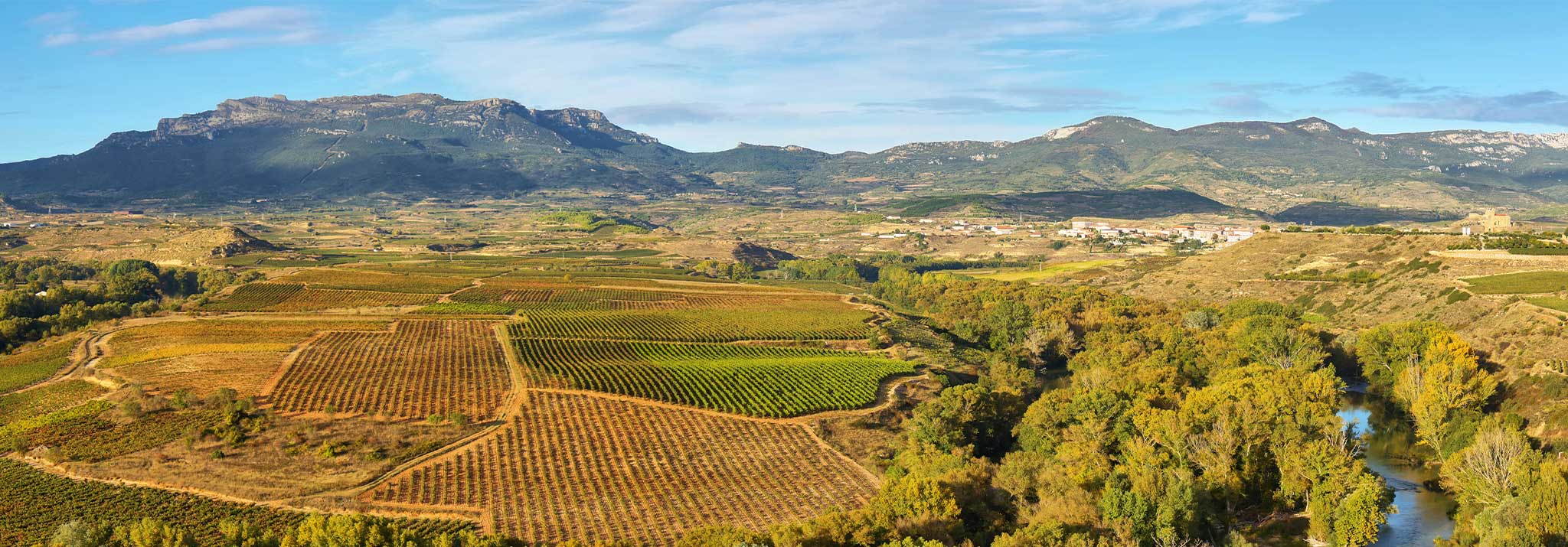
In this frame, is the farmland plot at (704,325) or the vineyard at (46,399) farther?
the farmland plot at (704,325)

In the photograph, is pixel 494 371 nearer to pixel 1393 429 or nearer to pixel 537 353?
pixel 537 353

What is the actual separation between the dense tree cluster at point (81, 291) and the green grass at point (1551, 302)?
146 meters

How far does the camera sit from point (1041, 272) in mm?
183125

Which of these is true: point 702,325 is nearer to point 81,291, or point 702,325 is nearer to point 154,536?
point 154,536

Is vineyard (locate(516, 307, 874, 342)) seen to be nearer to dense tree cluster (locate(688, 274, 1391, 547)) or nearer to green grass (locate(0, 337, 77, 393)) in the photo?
dense tree cluster (locate(688, 274, 1391, 547))

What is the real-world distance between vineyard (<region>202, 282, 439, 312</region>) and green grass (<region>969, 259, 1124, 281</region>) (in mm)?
95714

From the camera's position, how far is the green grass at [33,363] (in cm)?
8144

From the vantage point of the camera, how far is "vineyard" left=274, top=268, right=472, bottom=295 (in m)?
145

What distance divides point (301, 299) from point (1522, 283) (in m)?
145

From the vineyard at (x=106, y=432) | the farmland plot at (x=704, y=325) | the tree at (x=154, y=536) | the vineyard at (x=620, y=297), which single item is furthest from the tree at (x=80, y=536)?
the vineyard at (x=620, y=297)

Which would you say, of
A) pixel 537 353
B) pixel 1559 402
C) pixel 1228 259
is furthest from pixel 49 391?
pixel 1228 259

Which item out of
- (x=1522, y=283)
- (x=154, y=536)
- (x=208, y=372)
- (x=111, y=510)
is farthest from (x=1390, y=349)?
(x=208, y=372)

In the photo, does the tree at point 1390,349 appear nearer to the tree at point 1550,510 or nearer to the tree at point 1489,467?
the tree at point 1489,467

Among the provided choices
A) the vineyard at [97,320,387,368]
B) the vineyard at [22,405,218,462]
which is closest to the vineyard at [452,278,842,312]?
the vineyard at [97,320,387,368]
